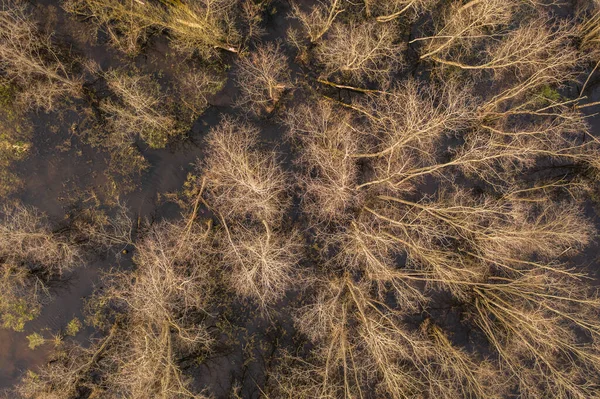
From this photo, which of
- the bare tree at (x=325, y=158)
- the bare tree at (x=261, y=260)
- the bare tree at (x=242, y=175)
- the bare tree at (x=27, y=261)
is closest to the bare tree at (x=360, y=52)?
the bare tree at (x=325, y=158)

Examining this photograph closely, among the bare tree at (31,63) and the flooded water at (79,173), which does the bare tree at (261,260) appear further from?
the bare tree at (31,63)

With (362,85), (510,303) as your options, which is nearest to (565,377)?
(510,303)

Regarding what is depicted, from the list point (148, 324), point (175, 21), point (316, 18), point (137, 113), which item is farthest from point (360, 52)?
point (148, 324)

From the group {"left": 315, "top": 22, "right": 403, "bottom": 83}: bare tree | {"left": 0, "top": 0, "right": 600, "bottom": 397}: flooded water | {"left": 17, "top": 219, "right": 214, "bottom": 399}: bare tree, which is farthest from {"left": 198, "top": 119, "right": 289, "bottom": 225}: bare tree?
{"left": 315, "top": 22, "right": 403, "bottom": 83}: bare tree

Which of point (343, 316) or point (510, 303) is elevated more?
point (343, 316)

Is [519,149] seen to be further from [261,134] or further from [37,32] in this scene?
[37,32]

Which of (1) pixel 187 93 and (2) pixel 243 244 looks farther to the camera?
(1) pixel 187 93

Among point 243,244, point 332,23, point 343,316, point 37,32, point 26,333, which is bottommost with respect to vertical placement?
point 343,316

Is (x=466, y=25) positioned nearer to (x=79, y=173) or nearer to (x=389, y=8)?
(x=389, y=8)
